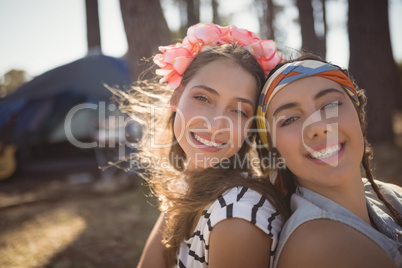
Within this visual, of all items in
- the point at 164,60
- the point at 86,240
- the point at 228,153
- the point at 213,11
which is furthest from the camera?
the point at 213,11

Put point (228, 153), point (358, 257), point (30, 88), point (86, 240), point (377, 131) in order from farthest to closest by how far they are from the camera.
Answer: point (30, 88), point (377, 131), point (86, 240), point (228, 153), point (358, 257)

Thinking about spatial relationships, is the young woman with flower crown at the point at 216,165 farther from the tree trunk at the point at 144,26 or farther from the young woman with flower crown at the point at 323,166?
the tree trunk at the point at 144,26

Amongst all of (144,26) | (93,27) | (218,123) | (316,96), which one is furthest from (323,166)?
(93,27)

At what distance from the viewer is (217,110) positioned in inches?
66.0

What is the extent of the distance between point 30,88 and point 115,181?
3727mm

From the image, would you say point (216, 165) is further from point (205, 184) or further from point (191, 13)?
point (191, 13)

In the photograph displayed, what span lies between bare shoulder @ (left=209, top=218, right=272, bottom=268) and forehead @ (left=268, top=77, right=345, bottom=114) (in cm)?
68

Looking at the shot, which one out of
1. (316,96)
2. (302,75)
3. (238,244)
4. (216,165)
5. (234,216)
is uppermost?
(302,75)

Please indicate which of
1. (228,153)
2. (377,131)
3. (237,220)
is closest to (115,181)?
(228,153)

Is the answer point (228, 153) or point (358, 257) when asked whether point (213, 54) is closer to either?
point (228, 153)

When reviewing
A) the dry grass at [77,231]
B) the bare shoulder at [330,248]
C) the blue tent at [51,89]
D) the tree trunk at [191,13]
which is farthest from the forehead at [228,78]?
the tree trunk at [191,13]

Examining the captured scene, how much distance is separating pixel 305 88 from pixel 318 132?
0.24m

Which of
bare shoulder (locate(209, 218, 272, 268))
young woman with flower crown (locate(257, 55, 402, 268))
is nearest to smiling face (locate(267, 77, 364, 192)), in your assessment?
young woman with flower crown (locate(257, 55, 402, 268))

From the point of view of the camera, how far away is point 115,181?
5.51m
